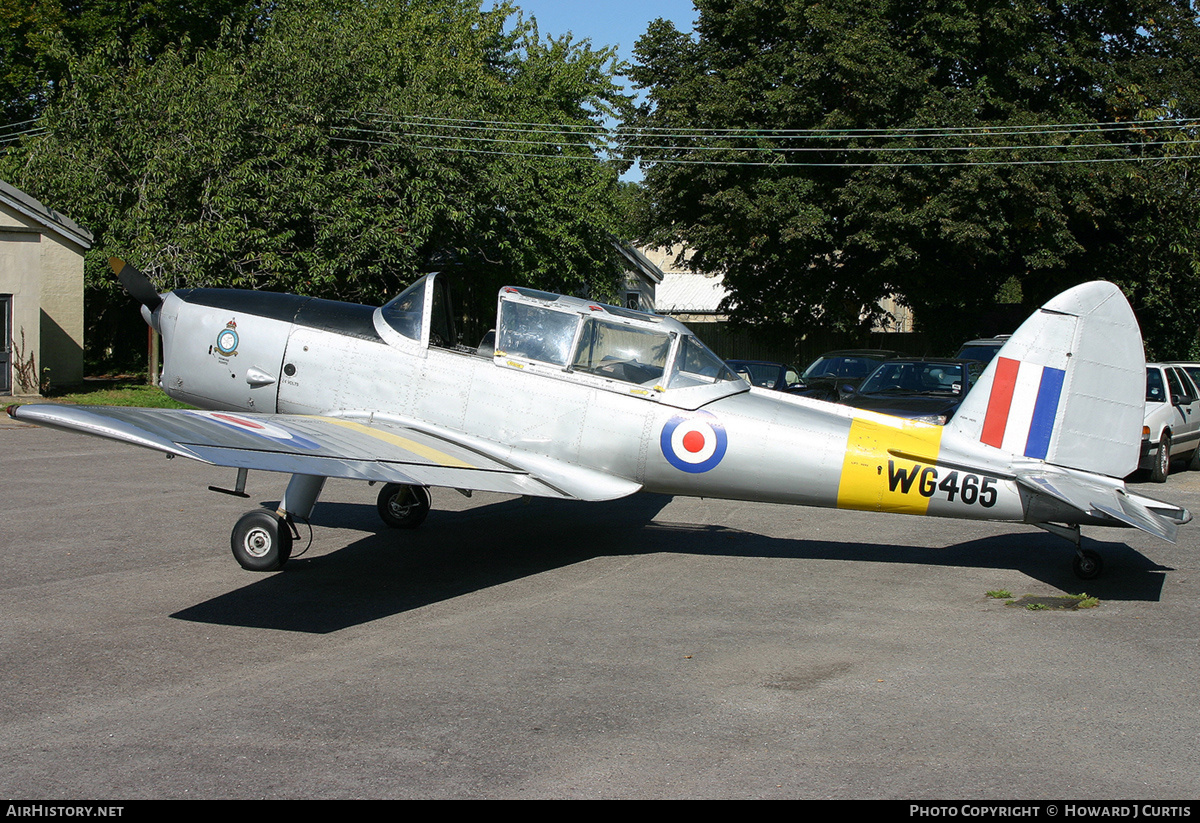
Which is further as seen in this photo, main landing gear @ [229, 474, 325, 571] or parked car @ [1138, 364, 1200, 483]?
parked car @ [1138, 364, 1200, 483]

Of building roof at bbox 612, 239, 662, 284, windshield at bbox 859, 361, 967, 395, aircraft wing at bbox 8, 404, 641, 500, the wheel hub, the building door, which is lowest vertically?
the building door

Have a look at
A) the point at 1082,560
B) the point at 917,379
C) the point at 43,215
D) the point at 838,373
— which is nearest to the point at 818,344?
the point at 838,373

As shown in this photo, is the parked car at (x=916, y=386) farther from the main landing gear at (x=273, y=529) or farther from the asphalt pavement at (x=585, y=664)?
the main landing gear at (x=273, y=529)

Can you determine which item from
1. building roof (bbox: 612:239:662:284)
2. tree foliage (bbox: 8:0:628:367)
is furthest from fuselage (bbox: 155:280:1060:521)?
building roof (bbox: 612:239:662:284)

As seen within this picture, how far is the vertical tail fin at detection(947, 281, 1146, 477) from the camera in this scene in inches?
294

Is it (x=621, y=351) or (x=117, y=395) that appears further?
(x=117, y=395)

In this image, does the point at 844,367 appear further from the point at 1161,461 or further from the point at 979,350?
the point at 1161,461

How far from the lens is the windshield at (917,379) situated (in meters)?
14.9

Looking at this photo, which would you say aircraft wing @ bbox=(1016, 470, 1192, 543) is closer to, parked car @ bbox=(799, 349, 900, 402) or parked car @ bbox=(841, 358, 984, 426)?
parked car @ bbox=(841, 358, 984, 426)

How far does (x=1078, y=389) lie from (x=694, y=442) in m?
3.18

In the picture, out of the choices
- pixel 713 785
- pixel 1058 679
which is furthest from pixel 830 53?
pixel 713 785

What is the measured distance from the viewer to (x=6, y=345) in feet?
70.5

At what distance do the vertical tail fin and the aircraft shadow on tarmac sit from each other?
1173 mm

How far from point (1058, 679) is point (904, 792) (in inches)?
82.4
